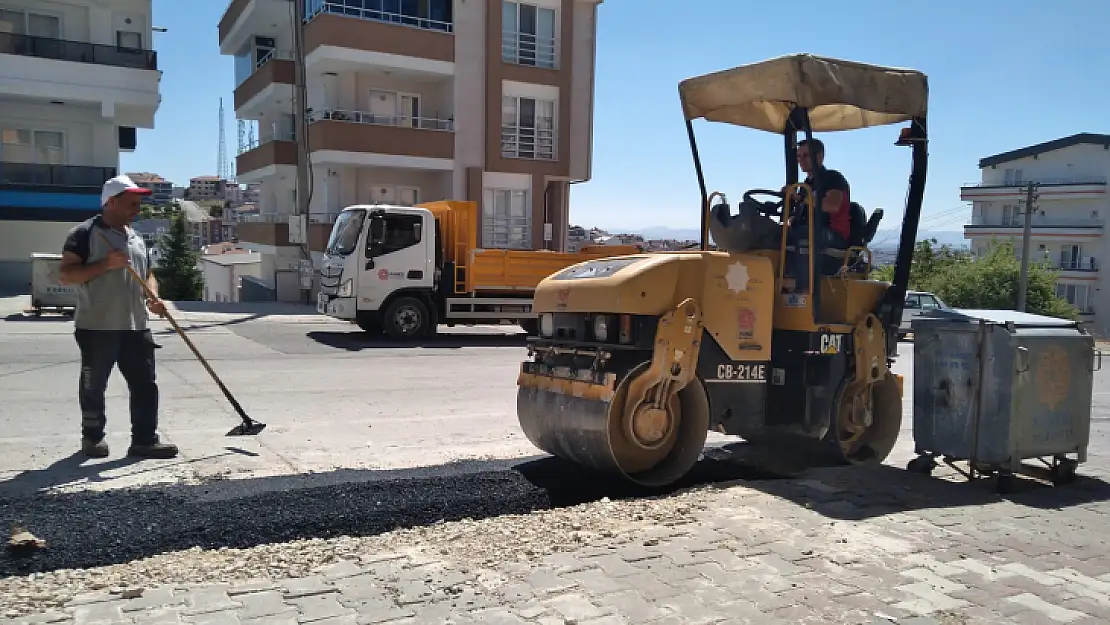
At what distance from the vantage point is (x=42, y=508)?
203 inches

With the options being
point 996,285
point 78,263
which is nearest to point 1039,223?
point 996,285

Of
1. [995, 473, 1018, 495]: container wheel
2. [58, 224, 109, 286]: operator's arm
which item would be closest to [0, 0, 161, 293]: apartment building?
[58, 224, 109, 286]: operator's arm

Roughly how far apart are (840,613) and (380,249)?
46.4ft

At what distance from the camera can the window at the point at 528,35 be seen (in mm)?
28594

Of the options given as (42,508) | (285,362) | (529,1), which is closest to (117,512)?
(42,508)

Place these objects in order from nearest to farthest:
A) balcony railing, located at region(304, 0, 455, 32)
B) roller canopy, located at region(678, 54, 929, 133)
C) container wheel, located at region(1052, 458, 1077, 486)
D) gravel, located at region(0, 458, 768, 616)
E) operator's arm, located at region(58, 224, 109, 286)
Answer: gravel, located at region(0, 458, 768, 616) < roller canopy, located at region(678, 54, 929, 133) < container wheel, located at region(1052, 458, 1077, 486) < operator's arm, located at region(58, 224, 109, 286) < balcony railing, located at region(304, 0, 455, 32)

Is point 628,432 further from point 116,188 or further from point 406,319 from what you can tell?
point 406,319

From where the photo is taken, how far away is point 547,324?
6.64m

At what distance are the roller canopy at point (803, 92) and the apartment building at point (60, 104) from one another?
2571cm

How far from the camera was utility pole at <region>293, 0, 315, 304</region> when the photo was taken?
27.1m

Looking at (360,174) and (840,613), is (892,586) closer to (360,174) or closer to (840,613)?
(840,613)

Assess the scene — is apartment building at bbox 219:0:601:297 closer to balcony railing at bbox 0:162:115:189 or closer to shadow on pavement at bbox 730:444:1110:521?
balcony railing at bbox 0:162:115:189

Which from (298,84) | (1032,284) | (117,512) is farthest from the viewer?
(1032,284)

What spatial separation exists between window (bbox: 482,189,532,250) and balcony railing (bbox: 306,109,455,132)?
262cm
